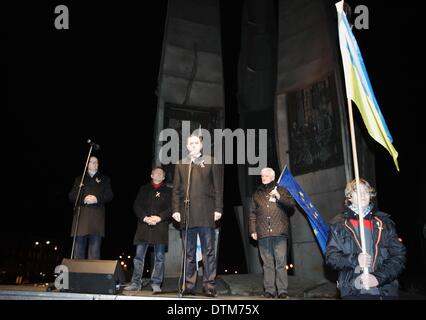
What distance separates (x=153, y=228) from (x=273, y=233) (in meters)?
1.99

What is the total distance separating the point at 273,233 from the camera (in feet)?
20.2

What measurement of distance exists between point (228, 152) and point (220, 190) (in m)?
5.05

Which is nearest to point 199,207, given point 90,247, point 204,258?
point 204,258

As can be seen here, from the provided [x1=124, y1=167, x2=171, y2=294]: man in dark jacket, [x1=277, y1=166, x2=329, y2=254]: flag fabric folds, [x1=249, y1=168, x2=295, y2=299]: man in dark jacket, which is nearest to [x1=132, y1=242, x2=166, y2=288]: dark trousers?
[x1=124, y1=167, x2=171, y2=294]: man in dark jacket

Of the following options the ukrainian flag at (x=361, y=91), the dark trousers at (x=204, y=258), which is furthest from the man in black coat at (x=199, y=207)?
the ukrainian flag at (x=361, y=91)

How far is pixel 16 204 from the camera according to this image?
35.1 m

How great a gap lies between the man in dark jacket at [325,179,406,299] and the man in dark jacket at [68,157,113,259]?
14.6 feet

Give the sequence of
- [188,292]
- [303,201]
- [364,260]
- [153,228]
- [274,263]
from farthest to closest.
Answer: [303,201] < [153,228] < [274,263] < [188,292] < [364,260]

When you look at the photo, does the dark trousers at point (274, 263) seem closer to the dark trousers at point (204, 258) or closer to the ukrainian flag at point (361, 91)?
the dark trousers at point (204, 258)

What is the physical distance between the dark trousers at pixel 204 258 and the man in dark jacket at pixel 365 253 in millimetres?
2311

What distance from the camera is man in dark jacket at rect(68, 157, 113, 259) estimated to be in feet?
22.6

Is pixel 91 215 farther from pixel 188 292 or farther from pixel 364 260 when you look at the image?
pixel 364 260
